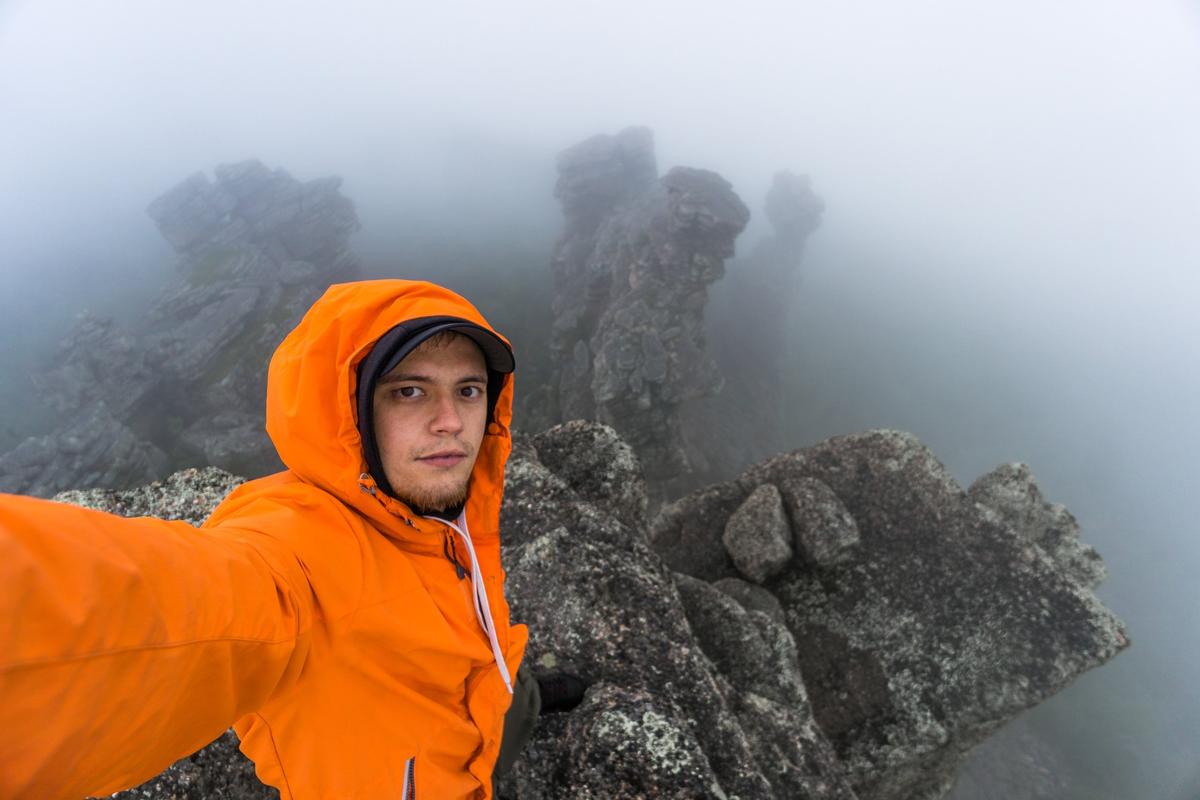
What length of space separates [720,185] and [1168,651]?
281 ft

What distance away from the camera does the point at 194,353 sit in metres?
72.3

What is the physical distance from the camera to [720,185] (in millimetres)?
73750

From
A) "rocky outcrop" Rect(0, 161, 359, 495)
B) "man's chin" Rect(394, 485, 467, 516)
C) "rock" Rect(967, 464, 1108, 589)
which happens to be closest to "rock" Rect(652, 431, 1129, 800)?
"rock" Rect(967, 464, 1108, 589)

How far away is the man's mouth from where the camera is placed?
326cm

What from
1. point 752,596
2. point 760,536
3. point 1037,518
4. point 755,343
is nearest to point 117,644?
point 752,596

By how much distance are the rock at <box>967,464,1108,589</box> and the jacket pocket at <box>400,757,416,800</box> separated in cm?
1845

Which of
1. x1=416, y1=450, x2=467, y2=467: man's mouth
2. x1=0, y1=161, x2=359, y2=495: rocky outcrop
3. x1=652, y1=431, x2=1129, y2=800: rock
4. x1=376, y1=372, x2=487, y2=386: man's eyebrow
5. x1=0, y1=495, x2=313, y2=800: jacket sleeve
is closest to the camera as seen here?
x1=0, y1=495, x2=313, y2=800: jacket sleeve

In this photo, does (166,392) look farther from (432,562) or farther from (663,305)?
(432,562)

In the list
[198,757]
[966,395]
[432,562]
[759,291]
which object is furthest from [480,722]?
[966,395]

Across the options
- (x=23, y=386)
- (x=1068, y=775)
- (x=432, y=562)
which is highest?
(x=432, y=562)

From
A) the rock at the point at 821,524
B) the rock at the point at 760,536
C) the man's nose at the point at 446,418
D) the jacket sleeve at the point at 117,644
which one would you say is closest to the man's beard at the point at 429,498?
the man's nose at the point at 446,418

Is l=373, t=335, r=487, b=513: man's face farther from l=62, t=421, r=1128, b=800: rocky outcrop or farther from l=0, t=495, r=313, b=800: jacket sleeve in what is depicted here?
l=62, t=421, r=1128, b=800: rocky outcrop

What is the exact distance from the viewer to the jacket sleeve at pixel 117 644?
132 cm

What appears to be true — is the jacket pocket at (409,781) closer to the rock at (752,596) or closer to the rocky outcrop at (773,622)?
the rocky outcrop at (773,622)
